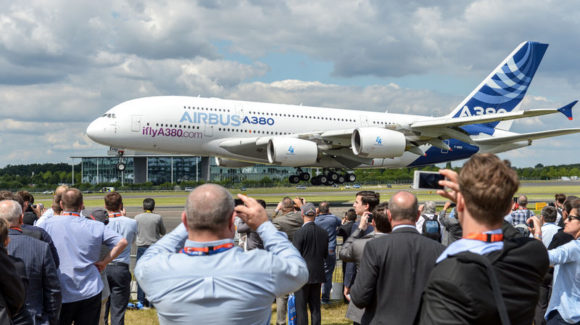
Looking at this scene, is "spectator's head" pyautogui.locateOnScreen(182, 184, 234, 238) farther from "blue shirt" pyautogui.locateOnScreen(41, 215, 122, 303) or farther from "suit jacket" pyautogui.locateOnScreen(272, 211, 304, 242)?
"suit jacket" pyautogui.locateOnScreen(272, 211, 304, 242)

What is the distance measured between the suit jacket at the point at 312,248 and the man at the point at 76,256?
2.84 m

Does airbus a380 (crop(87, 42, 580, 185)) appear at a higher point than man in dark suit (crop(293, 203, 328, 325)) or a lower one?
higher

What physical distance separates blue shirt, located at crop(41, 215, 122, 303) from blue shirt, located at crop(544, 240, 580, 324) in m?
5.00

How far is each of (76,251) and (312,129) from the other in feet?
86.8

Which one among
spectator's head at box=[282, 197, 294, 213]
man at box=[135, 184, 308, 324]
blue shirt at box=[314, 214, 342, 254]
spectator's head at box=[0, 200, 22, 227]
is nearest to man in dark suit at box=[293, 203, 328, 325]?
spectator's head at box=[282, 197, 294, 213]

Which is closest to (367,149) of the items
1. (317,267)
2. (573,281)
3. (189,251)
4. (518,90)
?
(518,90)

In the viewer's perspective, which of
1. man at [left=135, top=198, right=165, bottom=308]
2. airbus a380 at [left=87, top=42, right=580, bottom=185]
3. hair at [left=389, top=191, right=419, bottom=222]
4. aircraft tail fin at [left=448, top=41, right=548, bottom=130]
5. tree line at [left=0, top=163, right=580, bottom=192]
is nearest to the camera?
hair at [left=389, top=191, right=419, bottom=222]

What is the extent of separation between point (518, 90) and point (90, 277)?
34364 millimetres

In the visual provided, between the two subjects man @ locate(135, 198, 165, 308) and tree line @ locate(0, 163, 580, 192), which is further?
tree line @ locate(0, 163, 580, 192)

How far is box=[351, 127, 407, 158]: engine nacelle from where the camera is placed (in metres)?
26.8

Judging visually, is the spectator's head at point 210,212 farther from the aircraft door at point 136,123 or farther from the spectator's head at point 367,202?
the aircraft door at point 136,123

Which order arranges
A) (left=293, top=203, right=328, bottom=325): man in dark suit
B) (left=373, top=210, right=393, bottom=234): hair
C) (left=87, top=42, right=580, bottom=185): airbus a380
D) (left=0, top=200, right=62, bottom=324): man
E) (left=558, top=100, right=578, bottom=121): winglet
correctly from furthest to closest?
(left=87, top=42, right=580, bottom=185): airbus a380
(left=558, top=100, right=578, bottom=121): winglet
(left=293, top=203, right=328, bottom=325): man in dark suit
(left=373, top=210, right=393, bottom=234): hair
(left=0, top=200, right=62, bottom=324): man

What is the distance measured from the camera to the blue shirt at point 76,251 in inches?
224

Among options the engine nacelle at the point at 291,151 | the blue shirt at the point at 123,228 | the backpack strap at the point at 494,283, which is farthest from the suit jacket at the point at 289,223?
the engine nacelle at the point at 291,151
